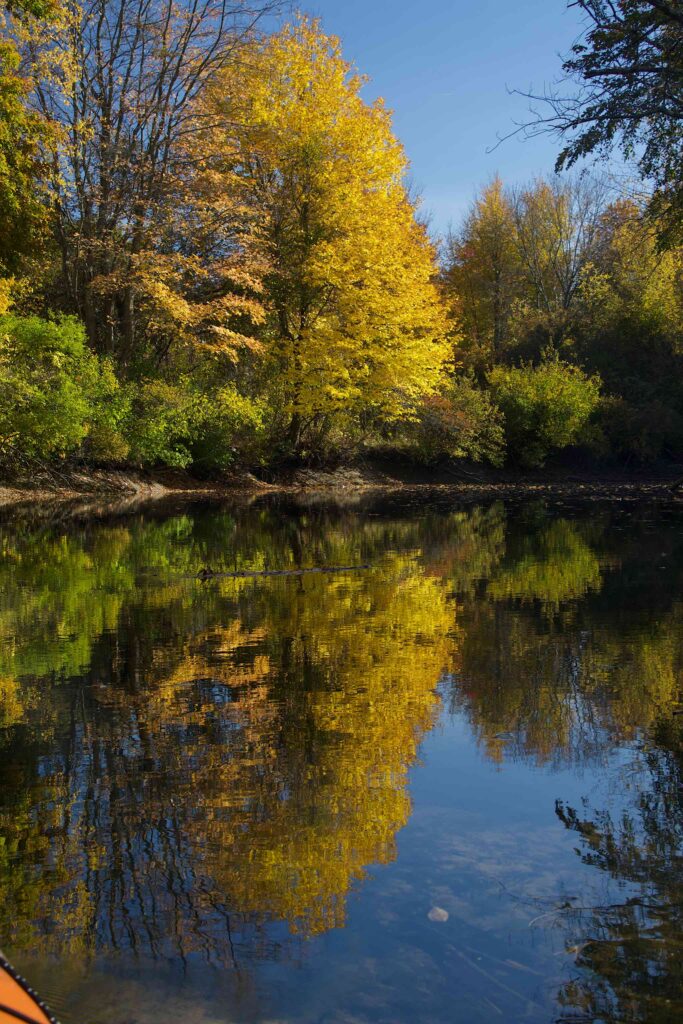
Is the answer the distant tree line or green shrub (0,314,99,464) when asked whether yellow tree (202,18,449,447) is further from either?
green shrub (0,314,99,464)

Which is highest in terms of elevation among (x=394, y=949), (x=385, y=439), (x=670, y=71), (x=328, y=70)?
(x=328, y=70)

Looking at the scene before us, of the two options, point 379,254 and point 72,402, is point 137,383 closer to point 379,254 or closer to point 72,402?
point 72,402

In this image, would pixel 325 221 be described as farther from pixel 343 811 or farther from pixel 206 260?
pixel 343 811

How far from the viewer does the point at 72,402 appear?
23.9 metres

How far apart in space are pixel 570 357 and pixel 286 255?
18158 millimetres

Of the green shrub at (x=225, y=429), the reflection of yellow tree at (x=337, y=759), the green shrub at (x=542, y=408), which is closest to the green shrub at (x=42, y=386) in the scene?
the green shrub at (x=225, y=429)

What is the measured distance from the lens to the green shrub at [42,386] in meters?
23.4

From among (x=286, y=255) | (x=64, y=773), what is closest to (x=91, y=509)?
(x=286, y=255)

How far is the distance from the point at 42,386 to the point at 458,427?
48.7 ft

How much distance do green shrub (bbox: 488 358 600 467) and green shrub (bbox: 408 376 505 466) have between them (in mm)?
853

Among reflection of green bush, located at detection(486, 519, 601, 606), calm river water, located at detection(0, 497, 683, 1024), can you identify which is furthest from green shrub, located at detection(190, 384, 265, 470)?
Answer: calm river water, located at detection(0, 497, 683, 1024)

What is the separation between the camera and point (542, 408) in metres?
35.9

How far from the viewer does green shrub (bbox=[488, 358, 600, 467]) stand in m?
35.8

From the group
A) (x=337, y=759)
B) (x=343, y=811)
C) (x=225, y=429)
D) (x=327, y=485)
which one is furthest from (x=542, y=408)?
(x=343, y=811)
